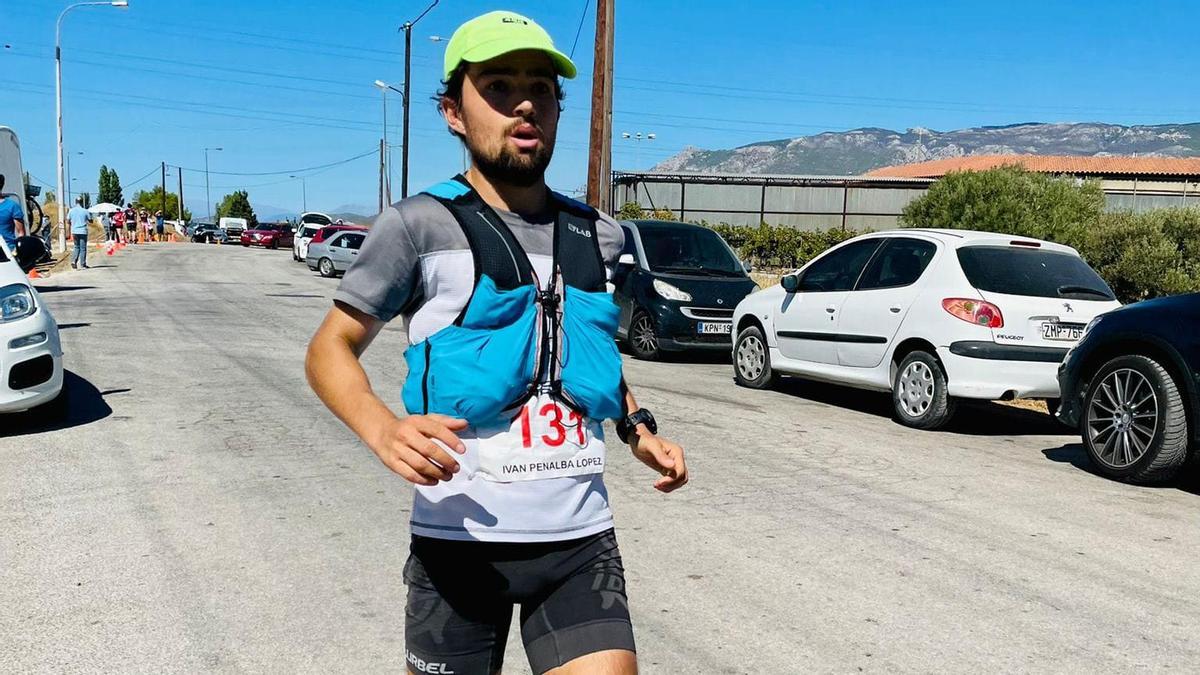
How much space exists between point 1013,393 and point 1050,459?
2.17 feet

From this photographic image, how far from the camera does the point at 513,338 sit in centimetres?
199

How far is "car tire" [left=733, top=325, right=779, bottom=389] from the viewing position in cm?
1030

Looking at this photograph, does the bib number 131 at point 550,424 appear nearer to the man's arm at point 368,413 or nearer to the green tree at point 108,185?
the man's arm at point 368,413

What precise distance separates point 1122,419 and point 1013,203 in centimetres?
1564

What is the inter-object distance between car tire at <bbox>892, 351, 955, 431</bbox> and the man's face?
264 inches

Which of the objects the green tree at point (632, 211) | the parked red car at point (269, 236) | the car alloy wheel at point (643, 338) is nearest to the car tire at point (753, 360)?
the car alloy wheel at point (643, 338)

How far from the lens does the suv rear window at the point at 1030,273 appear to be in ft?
27.0

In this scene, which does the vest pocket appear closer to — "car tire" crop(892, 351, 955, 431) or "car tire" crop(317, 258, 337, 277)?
"car tire" crop(892, 351, 955, 431)

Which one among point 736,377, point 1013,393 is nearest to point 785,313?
point 736,377

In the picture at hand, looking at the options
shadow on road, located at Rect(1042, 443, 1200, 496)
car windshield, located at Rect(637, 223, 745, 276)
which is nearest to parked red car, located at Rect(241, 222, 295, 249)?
car windshield, located at Rect(637, 223, 745, 276)

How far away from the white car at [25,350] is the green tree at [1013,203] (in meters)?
17.9

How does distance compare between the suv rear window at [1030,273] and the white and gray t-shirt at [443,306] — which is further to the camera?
the suv rear window at [1030,273]

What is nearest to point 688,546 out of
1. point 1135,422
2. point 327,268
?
point 1135,422

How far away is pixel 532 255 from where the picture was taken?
2.10 metres
